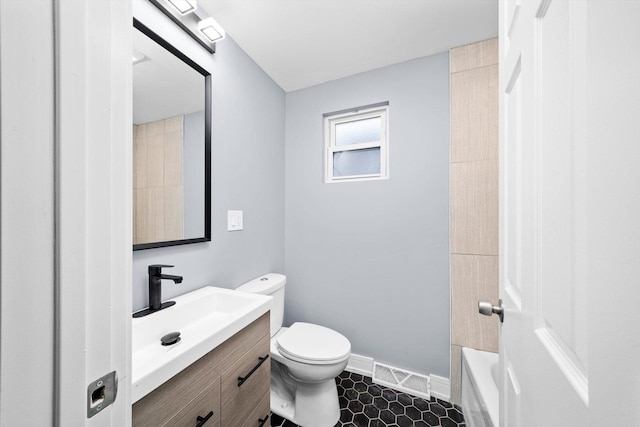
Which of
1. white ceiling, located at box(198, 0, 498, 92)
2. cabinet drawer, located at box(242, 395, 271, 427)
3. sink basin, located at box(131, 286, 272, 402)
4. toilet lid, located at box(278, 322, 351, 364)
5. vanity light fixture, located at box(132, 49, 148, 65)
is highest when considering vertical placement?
white ceiling, located at box(198, 0, 498, 92)

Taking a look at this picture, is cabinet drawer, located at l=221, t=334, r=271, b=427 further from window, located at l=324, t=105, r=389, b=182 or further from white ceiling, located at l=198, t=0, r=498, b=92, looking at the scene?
white ceiling, located at l=198, t=0, r=498, b=92

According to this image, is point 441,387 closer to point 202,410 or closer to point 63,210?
point 202,410

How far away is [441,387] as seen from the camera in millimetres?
1575

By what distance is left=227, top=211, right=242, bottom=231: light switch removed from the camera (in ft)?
4.81

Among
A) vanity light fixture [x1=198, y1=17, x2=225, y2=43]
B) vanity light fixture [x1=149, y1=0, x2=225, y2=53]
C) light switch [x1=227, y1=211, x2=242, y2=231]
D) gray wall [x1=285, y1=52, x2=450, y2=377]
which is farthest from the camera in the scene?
gray wall [x1=285, y1=52, x2=450, y2=377]

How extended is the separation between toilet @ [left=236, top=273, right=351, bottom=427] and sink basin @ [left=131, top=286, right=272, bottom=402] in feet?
1.04

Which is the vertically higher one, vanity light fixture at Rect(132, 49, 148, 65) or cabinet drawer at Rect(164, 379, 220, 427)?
vanity light fixture at Rect(132, 49, 148, 65)

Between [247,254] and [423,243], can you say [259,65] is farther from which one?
[423,243]

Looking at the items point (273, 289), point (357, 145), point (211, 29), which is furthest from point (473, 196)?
point (211, 29)

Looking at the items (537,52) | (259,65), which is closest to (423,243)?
(537,52)

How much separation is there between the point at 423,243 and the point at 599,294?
1.49 meters

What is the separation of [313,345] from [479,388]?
87 cm

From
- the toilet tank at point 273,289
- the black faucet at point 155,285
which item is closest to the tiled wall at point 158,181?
the black faucet at point 155,285

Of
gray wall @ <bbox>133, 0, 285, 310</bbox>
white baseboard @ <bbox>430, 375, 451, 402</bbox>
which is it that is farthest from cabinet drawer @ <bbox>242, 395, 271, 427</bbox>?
white baseboard @ <bbox>430, 375, 451, 402</bbox>
